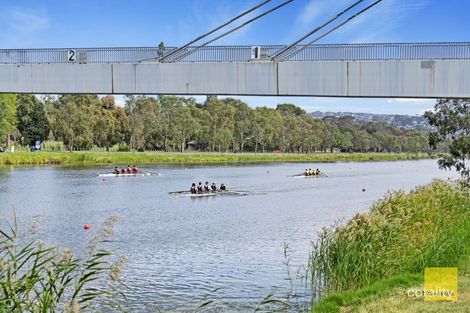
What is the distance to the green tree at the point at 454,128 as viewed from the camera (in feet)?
101

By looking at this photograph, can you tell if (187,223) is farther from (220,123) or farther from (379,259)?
(220,123)

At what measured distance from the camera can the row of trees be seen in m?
97.2

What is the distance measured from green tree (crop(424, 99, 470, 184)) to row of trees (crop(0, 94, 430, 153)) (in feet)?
156

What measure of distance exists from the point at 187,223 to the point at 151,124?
8151cm

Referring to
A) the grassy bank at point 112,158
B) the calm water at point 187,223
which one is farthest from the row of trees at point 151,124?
the calm water at point 187,223

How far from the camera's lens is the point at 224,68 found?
2188 cm

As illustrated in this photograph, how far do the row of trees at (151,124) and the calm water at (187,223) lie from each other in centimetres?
2249

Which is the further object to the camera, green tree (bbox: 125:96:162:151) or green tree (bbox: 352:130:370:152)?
green tree (bbox: 352:130:370:152)

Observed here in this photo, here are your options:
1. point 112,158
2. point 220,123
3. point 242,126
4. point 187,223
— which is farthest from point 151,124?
point 187,223

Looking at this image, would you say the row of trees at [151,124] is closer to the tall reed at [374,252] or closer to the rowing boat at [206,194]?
the rowing boat at [206,194]

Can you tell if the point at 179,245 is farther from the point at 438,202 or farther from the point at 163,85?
the point at 438,202

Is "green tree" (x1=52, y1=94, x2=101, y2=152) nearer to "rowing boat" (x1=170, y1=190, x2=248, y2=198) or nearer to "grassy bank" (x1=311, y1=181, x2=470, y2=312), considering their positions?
"rowing boat" (x1=170, y1=190, x2=248, y2=198)

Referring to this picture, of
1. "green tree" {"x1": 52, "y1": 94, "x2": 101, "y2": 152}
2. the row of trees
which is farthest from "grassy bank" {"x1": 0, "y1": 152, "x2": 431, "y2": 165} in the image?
"green tree" {"x1": 52, "y1": 94, "x2": 101, "y2": 152}

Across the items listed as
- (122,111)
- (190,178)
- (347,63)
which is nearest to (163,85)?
(347,63)
